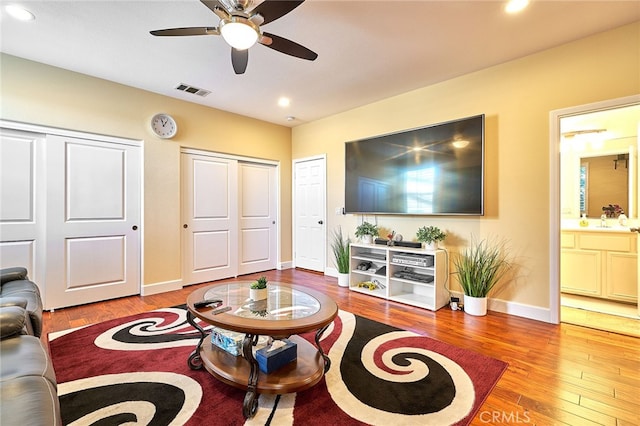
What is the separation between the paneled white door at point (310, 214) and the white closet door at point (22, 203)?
3.46m

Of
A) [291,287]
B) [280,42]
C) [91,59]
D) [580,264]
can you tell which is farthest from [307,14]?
[580,264]

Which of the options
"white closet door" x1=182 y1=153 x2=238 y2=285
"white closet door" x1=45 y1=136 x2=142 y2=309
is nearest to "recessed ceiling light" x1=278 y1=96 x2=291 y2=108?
"white closet door" x1=182 y1=153 x2=238 y2=285

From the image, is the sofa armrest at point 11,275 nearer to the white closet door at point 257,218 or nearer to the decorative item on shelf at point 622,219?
the white closet door at point 257,218

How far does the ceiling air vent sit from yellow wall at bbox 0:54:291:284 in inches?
15.3

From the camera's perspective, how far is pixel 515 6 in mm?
2146

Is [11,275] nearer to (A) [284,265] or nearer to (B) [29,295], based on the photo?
(B) [29,295]

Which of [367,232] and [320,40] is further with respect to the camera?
[367,232]

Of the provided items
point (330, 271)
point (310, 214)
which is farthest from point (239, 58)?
point (330, 271)

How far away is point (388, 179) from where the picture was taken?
383 centimetres

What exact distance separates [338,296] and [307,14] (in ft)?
9.97

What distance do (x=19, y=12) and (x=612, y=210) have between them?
21.5ft

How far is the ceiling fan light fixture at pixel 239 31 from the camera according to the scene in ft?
5.74

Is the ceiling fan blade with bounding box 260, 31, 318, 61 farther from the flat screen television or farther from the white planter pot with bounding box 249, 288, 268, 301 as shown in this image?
the flat screen television

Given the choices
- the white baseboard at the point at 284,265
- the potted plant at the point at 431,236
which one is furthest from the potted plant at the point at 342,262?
the white baseboard at the point at 284,265
